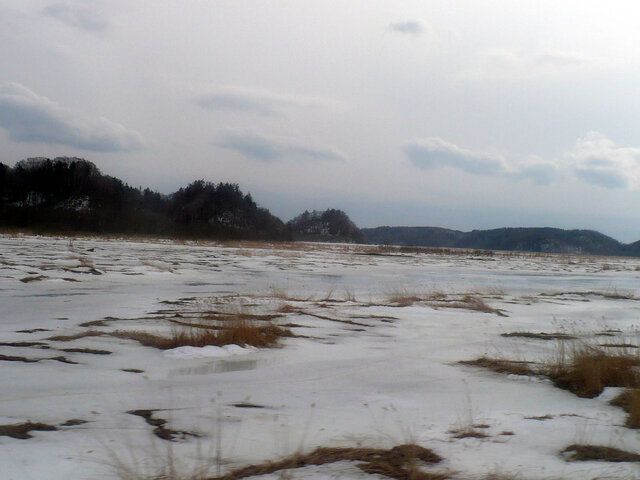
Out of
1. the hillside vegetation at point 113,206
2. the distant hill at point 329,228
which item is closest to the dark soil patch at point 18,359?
the hillside vegetation at point 113,206

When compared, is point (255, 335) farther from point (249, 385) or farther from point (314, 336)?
point (249, 385)

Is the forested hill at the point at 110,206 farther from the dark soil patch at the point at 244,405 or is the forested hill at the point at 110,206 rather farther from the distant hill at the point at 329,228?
the dark soil patch at the point at 244,405

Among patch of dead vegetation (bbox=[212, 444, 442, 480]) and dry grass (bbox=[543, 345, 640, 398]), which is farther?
dry grass (bbox=[543, 345, 640, 398])

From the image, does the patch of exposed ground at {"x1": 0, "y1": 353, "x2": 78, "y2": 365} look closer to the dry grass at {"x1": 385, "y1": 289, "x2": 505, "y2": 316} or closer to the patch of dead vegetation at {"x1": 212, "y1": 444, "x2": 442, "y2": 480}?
the patch of dead vegetation at {"x1": 212, "y1": 444, "x2": 442, "y2": 480}

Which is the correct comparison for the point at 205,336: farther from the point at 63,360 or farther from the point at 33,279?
the point at 33,279

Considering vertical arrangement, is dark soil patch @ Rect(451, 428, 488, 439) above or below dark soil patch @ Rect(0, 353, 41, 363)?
above

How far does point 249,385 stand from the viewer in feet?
16.1

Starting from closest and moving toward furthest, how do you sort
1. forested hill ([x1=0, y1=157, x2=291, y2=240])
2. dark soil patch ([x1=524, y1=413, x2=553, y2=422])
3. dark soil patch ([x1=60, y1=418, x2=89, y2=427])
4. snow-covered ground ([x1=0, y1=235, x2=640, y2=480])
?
snow-covered ground ([x1=0, y1=235, x2=640, y2=480]), dark soil patch ([x1=60, y1=418, x2=89, y2=427]), dark soil patch ([x1=524, y1=413, x2=553, y2=422]), forested hill ([x1=0, y1=157, x2=291, y2=240])

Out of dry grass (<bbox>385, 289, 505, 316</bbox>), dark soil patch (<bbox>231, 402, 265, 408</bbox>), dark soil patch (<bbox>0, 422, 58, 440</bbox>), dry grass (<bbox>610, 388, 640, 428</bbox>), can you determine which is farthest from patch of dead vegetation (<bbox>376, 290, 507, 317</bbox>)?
dark soil patch (<bbox>0, 422, 58, 440</bbox>)

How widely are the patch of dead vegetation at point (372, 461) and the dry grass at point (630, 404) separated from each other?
1752 mm

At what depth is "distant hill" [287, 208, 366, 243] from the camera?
132m

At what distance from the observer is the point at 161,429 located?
12.0 ft

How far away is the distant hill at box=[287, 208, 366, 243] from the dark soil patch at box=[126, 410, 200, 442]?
12495 cm

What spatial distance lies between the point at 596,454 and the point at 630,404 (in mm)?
1120
